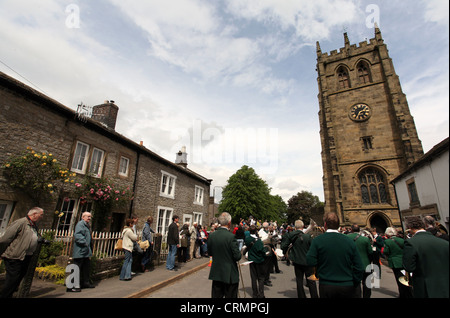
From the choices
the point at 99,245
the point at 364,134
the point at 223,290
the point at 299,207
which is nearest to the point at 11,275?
the point at 99,245

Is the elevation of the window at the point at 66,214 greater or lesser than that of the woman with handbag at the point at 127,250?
greater

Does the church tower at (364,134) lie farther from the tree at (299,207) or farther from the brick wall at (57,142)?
the tree at (299,207)

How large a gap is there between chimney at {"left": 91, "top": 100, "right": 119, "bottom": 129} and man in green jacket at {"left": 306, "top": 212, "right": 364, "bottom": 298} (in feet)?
43.2

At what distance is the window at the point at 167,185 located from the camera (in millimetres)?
15023

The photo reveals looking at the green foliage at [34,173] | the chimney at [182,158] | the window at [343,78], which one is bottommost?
the green foliage at [34,173]

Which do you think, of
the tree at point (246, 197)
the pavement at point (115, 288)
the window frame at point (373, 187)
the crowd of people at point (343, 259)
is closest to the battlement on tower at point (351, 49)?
the window frame at point (373, 187)

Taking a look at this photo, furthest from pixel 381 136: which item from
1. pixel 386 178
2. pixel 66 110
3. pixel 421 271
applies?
pixel 66 110

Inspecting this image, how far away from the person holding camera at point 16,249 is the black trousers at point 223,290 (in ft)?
12.2

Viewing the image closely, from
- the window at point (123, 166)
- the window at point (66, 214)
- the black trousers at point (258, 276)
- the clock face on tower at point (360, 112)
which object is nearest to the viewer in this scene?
the black trousers at point (258, 276)

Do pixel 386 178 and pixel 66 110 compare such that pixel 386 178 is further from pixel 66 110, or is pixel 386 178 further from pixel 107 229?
pixel 66 110

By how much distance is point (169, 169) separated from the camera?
52.3 ft

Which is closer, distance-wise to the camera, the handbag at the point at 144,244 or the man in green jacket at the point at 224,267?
the man in green jacket at the point at 224,267

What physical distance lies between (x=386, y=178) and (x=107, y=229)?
2542cm
